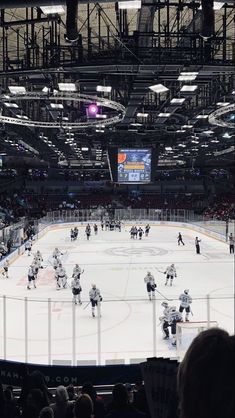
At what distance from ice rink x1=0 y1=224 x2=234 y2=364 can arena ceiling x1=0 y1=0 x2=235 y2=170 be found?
209 inches

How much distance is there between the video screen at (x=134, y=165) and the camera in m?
22.9

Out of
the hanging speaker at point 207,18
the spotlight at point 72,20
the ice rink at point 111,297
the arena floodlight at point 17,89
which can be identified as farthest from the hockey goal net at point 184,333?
the arena floodlight at point 17,89

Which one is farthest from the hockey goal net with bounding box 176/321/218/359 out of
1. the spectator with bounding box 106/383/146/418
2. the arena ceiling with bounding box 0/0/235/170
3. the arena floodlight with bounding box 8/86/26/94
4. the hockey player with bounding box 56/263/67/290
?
the hockey player with bounding box 56/263/67/290

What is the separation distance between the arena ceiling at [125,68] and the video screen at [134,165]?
1.16 m

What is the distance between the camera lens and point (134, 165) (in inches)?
904

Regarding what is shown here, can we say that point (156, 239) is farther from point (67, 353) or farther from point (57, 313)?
point (67, 353)

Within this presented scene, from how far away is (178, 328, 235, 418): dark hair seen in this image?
91cm

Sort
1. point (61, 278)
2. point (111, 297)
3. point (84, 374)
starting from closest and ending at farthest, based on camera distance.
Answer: point (84, 374)
point (111, 297)
point (61, 278)

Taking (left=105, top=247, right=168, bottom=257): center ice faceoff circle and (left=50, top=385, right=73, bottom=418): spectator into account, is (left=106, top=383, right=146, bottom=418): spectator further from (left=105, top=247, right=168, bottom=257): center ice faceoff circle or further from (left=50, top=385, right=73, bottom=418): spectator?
(left=105, top=247, right=168, bottom=257): center ice faceoff circle

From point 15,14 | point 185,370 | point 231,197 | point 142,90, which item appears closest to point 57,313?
point 142,90

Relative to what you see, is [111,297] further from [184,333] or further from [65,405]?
[65,405]

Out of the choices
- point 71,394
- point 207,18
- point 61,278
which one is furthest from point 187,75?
point 61,278

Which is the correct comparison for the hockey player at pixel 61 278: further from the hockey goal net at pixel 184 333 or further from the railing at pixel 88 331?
the hockey goal net at pixel 184 333

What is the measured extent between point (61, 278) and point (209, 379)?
48.5 feet
